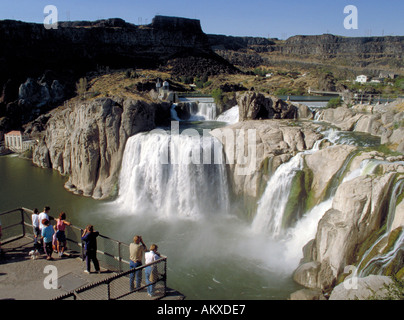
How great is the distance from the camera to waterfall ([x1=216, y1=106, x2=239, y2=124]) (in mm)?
35188

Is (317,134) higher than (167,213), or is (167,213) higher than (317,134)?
(317,134)

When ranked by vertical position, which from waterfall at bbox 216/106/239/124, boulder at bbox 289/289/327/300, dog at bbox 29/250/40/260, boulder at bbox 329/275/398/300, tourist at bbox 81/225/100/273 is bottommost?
boulder at bbox 289/289/327/300

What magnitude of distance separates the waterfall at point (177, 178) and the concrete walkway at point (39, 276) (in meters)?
12.9

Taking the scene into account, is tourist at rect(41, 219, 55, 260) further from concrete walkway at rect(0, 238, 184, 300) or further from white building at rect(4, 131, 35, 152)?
white building at rect(4, 131, 35, 152)

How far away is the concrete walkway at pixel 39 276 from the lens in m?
8.81

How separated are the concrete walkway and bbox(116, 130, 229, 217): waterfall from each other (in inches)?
506

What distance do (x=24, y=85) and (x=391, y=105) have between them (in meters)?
48.5

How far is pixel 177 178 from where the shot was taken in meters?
23.7

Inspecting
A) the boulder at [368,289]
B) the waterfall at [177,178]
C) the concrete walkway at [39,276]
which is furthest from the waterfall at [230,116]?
the concrete walkway at [39,276]

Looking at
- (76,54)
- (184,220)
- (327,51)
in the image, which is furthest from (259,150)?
(327,51)

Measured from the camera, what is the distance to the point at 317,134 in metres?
21.9

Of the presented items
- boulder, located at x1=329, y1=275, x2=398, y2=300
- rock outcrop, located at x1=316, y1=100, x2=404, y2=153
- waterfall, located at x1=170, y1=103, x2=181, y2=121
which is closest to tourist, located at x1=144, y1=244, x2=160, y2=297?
boulder, located at x1=329, y1=275, x2=398, y2=300
